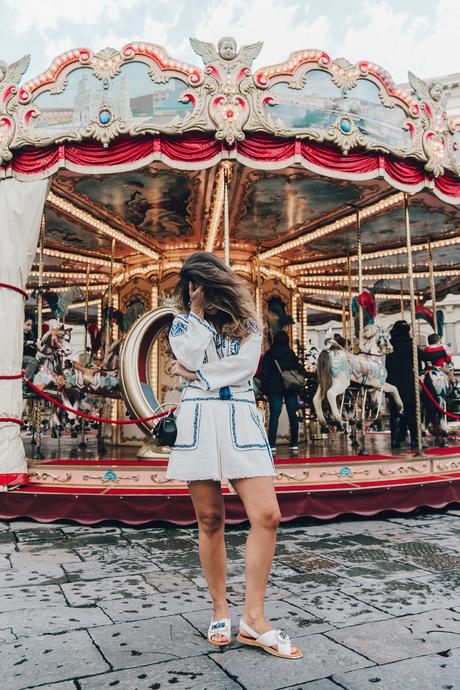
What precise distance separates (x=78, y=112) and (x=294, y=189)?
3.18 metres

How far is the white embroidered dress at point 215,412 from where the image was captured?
2605mm

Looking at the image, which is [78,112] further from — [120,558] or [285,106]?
[120,558]

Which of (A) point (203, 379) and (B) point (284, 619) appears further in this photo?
(B) point (284, 619)

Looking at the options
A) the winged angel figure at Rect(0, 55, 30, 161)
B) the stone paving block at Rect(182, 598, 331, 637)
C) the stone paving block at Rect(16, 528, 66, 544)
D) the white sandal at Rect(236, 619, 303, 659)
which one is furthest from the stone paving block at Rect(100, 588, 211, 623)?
the winged angel figure at Rect(0, 55, 30, 161)

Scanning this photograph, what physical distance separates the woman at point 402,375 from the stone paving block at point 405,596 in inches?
216

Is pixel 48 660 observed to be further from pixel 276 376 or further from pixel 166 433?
pixel 276 376

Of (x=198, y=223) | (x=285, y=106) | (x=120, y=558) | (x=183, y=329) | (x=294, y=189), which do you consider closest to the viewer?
(x=183, y=329)

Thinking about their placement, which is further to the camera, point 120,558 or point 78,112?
point 78,112

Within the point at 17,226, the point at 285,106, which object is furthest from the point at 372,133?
the point at 17,226

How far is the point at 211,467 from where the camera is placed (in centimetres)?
259

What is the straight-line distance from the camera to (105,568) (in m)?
4.21

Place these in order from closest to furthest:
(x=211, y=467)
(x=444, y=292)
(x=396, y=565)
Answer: (x=211, y=467) → (x=396, y=565) → (x=444, y=292)

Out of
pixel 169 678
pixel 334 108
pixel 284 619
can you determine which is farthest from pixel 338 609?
pixel 334 108

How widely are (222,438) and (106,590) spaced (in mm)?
1707
